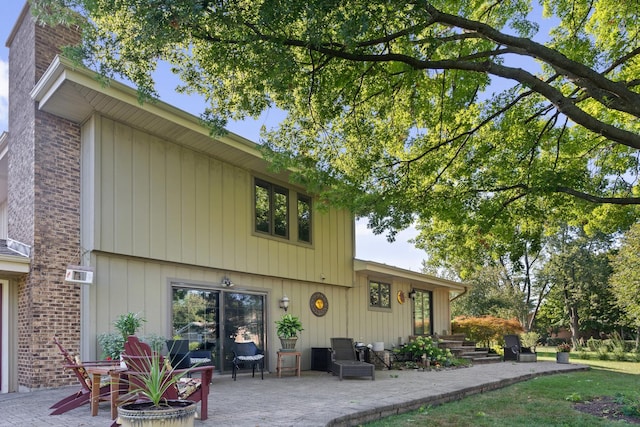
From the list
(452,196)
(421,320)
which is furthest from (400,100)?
(421,320)

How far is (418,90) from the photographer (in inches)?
374

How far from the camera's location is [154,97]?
25.2ft

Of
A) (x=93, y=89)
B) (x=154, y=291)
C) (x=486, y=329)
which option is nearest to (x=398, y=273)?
(x=486, y=329)

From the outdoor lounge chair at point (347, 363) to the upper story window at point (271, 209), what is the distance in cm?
285

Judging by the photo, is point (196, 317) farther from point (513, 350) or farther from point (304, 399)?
point (513, 350)

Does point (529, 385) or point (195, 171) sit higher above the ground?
point (195, 171)

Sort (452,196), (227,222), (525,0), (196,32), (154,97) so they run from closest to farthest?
(196,32), (154,97), (525,0), (452,196), (227,222)

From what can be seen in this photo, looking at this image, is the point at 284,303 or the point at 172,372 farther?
the point at 284,303

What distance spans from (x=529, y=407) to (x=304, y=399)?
3.40 meters

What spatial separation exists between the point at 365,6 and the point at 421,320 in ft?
44.8

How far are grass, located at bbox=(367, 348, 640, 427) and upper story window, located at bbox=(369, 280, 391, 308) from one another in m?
5.08

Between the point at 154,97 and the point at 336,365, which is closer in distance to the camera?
the point at 154,97

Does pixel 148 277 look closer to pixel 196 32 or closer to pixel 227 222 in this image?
pixel 227 222

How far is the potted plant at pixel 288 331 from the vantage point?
11078 mm
